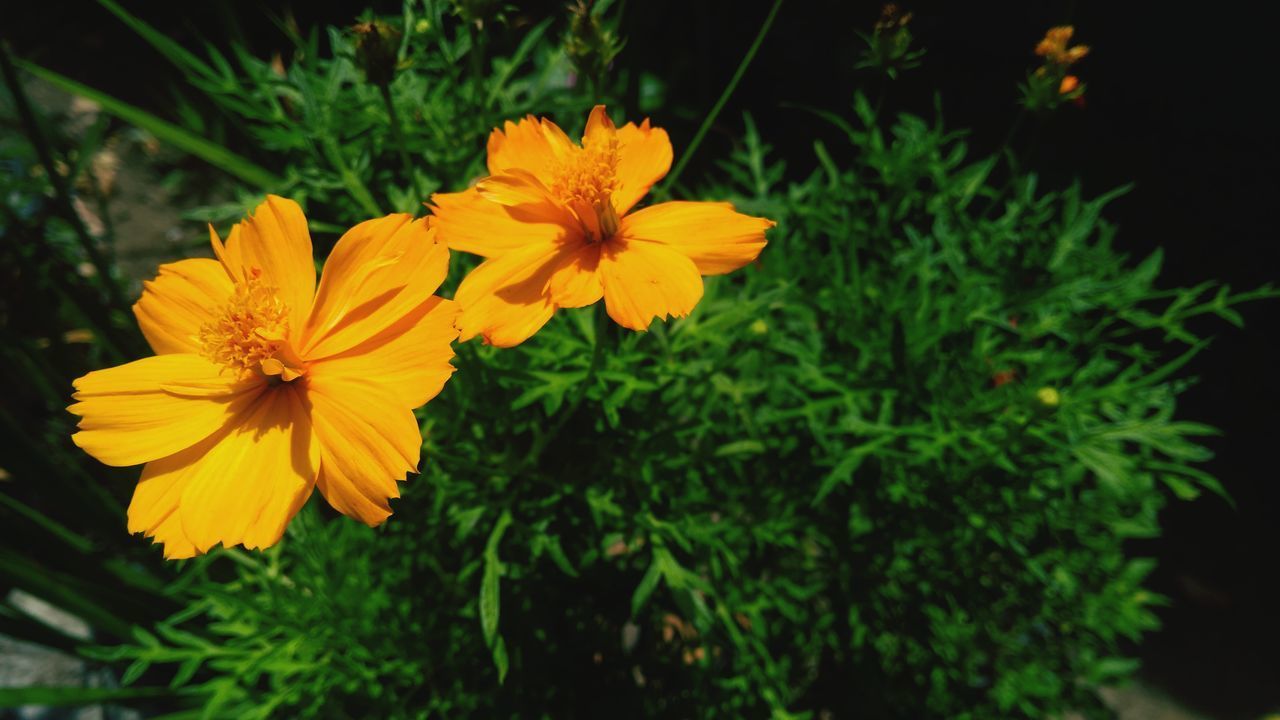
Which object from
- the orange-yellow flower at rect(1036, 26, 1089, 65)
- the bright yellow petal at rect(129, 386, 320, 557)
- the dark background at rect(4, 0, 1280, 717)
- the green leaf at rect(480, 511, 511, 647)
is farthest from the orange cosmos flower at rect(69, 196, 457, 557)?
the dark background at rect(4, 0, 1280, 717)

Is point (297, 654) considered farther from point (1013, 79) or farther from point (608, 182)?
point (1013, 79)

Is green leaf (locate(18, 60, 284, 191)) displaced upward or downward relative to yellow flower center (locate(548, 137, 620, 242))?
downward

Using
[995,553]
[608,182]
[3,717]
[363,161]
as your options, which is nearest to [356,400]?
[608,182]

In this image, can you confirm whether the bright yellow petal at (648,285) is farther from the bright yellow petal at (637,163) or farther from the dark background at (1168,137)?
the dark background at (1168,137)

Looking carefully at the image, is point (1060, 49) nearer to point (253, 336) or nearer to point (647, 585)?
point (647, 585)

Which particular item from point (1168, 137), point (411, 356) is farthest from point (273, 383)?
point (1168, 137)

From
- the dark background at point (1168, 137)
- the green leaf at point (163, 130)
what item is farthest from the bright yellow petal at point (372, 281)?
the dark background at point (1168, 137)

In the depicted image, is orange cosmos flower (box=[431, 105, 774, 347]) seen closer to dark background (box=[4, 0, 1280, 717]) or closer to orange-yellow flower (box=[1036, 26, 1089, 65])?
orange-yellow flower (box=[1036, 26, 1089, 65])
